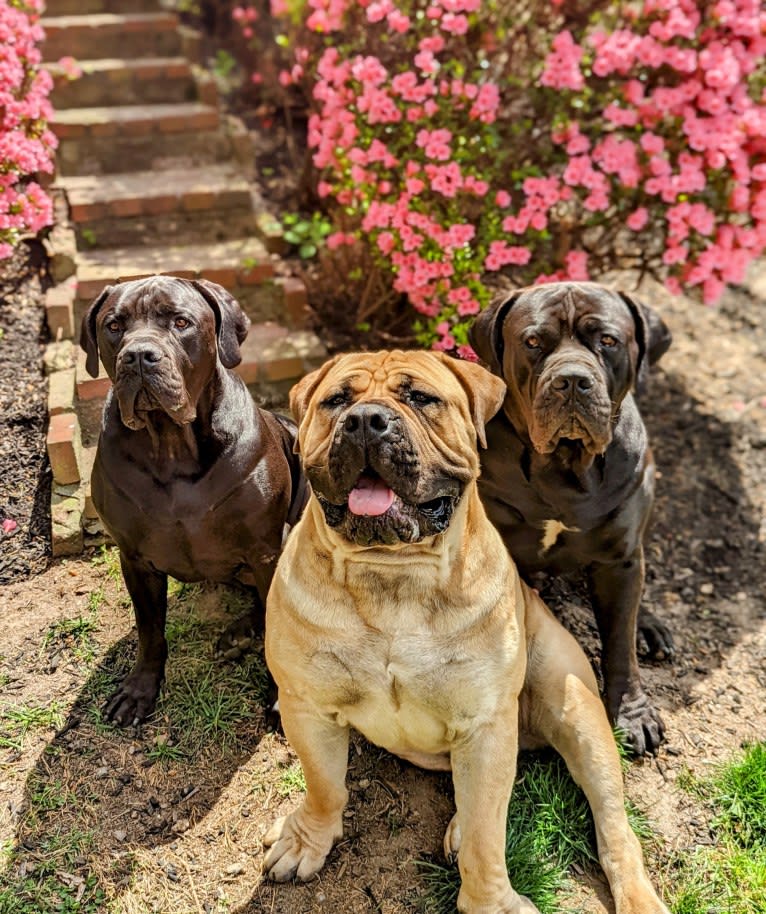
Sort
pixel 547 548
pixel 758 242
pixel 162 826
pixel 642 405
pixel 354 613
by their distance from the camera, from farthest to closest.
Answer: pixel 642 405
pixel 758 242
pixel 547 548
pixel 162 826
pixel 354 613

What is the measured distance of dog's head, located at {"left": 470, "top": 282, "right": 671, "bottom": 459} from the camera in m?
2.91

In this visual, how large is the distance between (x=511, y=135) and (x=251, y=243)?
4.85ft

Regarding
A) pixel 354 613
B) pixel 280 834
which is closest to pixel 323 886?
pixel 280 834

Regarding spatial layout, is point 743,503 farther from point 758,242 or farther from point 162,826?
point 162,826

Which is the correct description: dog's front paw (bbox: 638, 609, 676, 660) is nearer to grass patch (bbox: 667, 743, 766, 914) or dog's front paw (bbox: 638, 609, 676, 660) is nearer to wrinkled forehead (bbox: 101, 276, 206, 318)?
grass patch (bbox: 667, 743, 766, 914)

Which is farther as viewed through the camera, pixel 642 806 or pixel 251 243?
pixel 251 243

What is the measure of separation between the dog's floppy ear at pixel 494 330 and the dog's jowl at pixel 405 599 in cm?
61

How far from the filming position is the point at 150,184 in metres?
5.27

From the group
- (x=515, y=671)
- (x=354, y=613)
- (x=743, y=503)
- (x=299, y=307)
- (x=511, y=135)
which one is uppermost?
(x=511, y=135)

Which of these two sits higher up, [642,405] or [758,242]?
[758,242]

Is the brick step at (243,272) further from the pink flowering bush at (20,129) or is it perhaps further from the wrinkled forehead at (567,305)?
the wrinkled forehead at (567,305)

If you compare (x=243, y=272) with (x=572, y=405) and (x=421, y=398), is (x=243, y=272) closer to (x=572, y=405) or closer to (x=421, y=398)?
(x=572, y=405)

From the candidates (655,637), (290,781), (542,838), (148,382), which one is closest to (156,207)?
(148,382)

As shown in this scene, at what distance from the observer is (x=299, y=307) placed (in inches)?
192
